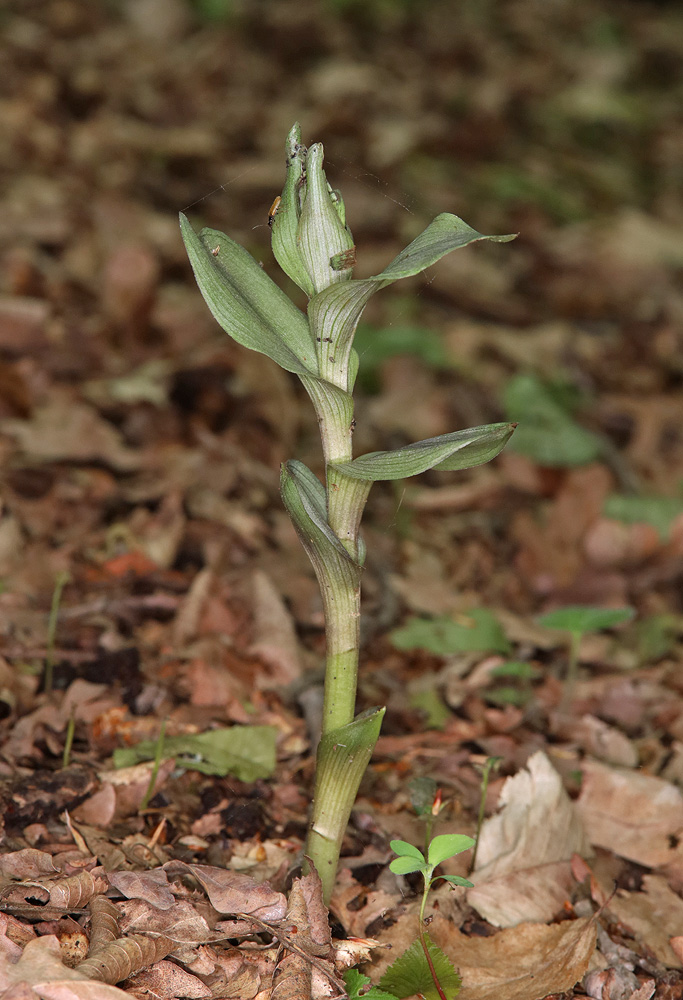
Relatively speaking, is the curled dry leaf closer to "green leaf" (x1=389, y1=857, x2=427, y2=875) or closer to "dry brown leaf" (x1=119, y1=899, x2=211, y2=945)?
"dry brown leaf" (x1=119, y1=899, x2=211, y2=945)

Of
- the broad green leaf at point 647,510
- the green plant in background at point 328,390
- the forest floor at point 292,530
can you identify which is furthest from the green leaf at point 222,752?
the broad green leaf at point 647,510

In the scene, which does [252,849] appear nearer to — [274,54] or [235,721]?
[235,721]

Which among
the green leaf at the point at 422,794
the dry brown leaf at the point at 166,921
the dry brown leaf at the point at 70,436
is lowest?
the green leaf at the point at 422,794

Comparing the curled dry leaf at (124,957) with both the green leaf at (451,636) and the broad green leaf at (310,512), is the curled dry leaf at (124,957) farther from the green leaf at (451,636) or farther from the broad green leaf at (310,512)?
the green leaf at (451,636)

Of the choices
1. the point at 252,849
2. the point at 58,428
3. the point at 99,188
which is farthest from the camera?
the point at 99,188

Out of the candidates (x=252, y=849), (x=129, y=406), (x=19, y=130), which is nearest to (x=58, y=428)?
(x=129, y=406)

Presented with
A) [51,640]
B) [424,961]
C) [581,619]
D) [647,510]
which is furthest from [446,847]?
[647,510]
